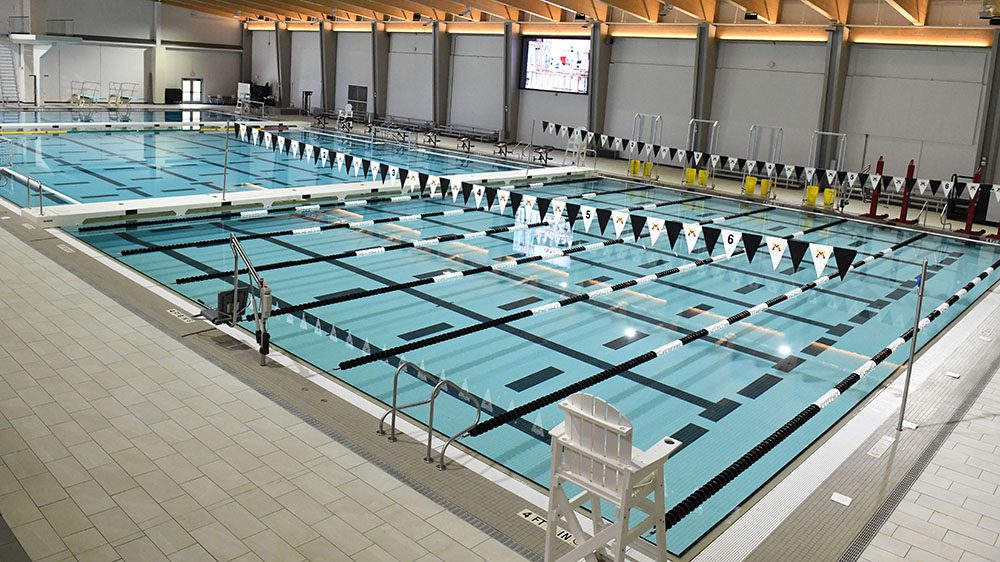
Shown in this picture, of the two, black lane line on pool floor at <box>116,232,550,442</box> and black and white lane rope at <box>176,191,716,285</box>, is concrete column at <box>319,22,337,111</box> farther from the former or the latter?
black lane line on pool floor at <box>116,232,550,442</box>

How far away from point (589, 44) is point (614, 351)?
16665 millimetres

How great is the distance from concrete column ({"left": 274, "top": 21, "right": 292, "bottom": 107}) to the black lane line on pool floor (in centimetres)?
2404

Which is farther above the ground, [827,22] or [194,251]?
[827,22]

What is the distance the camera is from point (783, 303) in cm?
975

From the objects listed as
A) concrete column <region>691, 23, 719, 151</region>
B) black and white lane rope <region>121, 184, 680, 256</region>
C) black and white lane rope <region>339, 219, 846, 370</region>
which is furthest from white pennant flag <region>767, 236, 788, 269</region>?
concrete column <region>691, 23, 719, 151</region>

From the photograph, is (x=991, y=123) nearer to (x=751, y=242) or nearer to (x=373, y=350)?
(x=751, y=242)

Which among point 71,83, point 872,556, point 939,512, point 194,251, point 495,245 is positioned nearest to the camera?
point 872,556

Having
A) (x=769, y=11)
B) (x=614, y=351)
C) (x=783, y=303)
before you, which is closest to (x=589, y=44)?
(x=769, y=11)

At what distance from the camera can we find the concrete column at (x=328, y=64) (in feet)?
100

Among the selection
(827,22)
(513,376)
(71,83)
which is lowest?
(513,376)

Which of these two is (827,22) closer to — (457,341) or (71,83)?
(457,341)

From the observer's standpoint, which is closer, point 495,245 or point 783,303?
point 783,303

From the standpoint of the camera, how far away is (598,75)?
22.2 metres

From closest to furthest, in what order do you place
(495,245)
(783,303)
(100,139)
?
1. (783,303)
2. (495,245)
3. (100,139)
